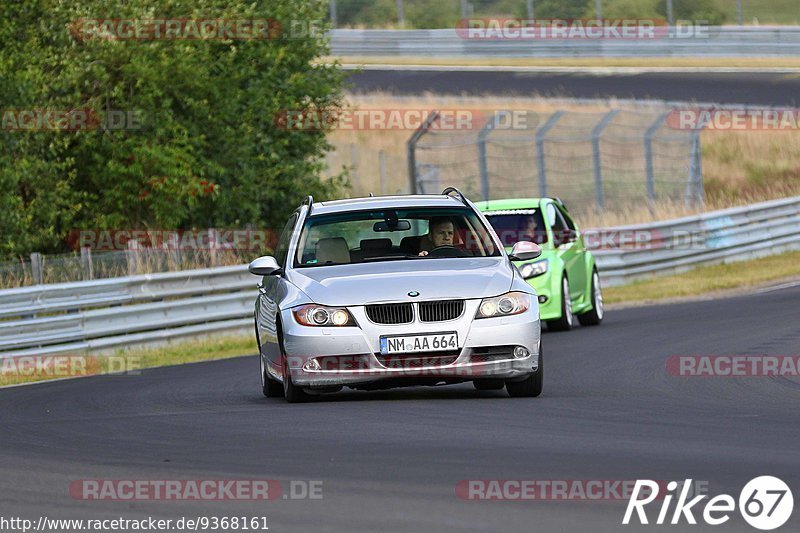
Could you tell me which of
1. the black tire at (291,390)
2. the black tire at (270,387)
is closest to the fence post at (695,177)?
the black tire at (270,387)

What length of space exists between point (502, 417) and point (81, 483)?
10.1 ft

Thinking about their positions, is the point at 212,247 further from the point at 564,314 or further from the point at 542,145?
the point at 542,145

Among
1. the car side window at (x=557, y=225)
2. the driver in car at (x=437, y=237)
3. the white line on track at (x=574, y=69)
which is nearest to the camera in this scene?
the driver in car at (x=437, y=237)

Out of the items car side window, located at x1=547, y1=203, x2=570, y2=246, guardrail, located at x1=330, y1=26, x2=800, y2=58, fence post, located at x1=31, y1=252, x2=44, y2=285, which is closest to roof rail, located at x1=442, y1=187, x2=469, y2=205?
car side window, located at x1=547, y1=203, x2=570, y2=246

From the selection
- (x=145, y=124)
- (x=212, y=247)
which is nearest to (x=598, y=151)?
(x=145, y=124)

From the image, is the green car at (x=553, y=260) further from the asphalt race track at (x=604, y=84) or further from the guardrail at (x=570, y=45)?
the guardrail at (x=570, y=45)

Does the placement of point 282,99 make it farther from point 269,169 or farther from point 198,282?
point 198,282

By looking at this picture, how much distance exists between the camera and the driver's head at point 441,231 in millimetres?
12484

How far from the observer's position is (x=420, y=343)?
1120cm

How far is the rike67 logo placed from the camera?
659cm

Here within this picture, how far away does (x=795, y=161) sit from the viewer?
4034cm

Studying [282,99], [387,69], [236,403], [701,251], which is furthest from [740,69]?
[236,403]

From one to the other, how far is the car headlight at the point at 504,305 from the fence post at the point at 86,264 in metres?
12.0

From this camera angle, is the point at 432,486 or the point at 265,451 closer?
the point at 432,486
